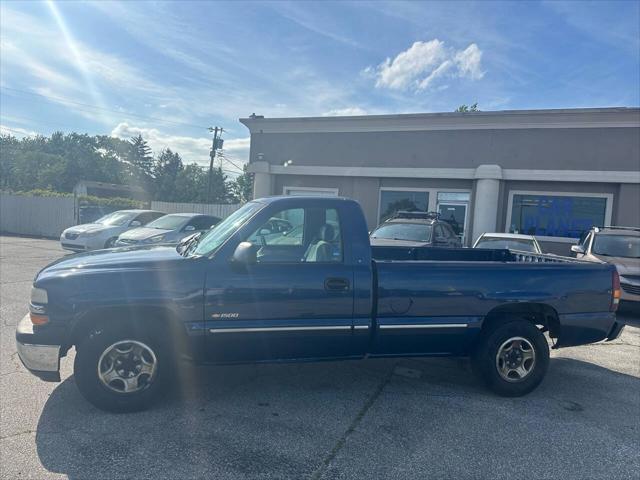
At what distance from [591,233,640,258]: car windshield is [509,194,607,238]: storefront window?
4.21 m

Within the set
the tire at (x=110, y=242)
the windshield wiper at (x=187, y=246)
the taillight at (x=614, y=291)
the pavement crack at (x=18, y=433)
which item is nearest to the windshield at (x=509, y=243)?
the taillight at (x=614, y=291)

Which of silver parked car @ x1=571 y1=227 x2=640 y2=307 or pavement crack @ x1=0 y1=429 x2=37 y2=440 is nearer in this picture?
pavement crack @ x1=0 y1=429 x2=37 y2=440

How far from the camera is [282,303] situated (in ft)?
11.9

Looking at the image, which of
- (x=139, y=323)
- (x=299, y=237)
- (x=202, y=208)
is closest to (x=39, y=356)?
(x=139, y=323)

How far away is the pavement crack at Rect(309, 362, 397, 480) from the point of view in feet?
9.46

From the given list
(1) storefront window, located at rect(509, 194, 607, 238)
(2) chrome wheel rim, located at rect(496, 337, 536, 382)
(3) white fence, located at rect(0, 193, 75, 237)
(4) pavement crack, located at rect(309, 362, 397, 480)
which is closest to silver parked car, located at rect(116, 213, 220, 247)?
(4) pavement crack, located at rect(309, 362, 397, 480)

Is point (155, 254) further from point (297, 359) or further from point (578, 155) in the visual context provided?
point (578, 155)

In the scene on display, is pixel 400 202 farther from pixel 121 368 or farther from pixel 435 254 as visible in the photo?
pixel 121 368

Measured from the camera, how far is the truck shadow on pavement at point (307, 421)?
2922 millimetres

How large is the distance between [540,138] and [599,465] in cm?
1222

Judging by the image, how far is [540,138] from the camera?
13188 mm

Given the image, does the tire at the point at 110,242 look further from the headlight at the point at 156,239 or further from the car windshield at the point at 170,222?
the headlight at the point at 156,239

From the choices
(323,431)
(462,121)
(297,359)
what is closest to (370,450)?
(323,431)

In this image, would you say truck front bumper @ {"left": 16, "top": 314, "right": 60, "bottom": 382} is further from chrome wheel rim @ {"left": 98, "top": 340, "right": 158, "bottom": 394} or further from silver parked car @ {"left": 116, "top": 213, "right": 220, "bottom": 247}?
silver parked car @ {"left": 116, "top": 213, "right": 220, "bottom": 247}
